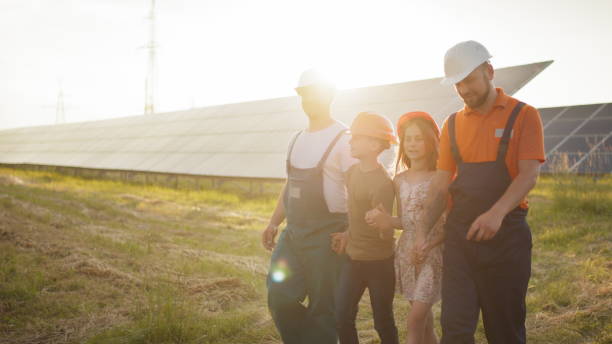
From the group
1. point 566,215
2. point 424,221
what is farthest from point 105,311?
point 566,215

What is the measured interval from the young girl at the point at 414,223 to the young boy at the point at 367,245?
74 mm

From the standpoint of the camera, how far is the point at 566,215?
7.93 metres

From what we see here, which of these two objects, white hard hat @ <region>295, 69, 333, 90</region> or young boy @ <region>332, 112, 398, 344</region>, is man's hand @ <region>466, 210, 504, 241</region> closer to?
young boy @ <region>332, 112, 398, 344</region>

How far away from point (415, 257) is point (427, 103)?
10471mm

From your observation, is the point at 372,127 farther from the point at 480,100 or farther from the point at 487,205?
the point at 487,205

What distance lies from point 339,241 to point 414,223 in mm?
426

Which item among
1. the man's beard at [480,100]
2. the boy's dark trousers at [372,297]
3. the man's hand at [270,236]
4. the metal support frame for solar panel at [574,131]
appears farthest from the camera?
the metal support frame for solar panel at [574,131]

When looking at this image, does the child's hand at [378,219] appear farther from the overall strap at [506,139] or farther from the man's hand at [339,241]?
the overall strap at [506,139]

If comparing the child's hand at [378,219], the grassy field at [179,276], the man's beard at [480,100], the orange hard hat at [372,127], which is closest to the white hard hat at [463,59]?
the man's beard at [480,100]

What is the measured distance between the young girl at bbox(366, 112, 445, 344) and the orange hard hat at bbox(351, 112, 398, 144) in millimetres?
104

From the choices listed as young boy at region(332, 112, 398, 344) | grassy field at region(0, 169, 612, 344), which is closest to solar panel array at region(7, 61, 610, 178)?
→ grassy field at region(0, 169, 612, 344)

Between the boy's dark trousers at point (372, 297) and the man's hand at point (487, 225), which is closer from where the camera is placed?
the man's hand at point (487, 225)

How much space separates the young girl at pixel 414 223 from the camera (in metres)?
2.40

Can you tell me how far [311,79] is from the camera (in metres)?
2.68
